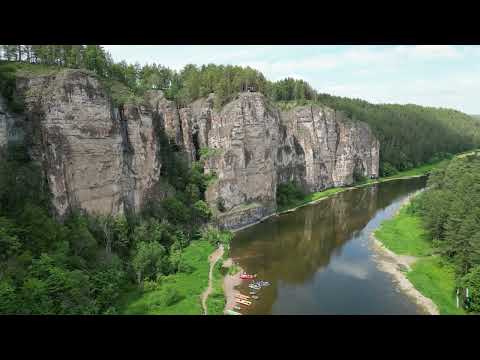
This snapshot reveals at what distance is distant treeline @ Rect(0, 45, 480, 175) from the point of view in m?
33.6

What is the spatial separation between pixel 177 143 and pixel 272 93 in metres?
31.1

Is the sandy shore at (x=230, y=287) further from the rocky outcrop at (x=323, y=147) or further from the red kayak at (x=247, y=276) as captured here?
Result: the rocky outcrop at (x=323, y=147)

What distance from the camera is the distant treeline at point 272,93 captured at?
3356 cm

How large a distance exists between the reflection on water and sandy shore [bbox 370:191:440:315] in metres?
0.63

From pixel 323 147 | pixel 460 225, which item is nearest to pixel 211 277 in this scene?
pixel 460 225

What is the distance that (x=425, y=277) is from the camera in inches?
1109

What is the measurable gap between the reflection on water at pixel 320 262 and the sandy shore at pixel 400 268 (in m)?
0.63

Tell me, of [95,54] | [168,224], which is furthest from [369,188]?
[95,54]

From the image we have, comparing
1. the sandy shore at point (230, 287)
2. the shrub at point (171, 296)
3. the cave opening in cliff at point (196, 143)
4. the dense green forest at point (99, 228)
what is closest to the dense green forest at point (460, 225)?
the dense green forest at point (99, 228)

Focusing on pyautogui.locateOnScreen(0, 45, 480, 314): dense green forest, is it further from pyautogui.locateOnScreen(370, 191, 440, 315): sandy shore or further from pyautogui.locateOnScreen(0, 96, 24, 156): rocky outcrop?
pyautogui.locateOnScreen(370, 191, 440, 315): sandy shore

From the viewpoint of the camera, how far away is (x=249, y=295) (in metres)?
26.2

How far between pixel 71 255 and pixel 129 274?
14.8 ft

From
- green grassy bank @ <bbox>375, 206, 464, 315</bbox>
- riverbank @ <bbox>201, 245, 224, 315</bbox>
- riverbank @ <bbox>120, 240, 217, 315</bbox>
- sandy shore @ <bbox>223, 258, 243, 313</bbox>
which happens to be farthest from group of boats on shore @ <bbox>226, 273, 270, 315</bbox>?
green grassy bank @ <bbox>375, 206, 464, 315</bbox>

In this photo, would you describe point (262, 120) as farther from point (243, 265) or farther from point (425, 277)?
point (425, 277)
